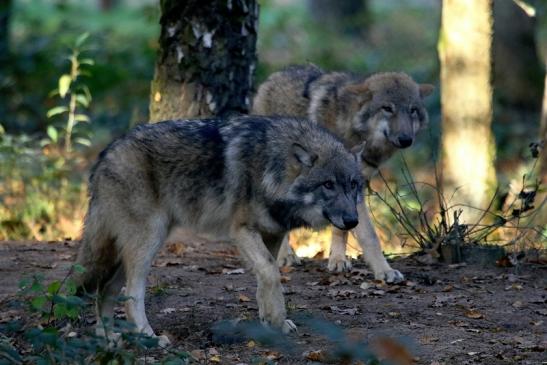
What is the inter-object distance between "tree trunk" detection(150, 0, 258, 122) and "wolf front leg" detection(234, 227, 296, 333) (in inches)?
115

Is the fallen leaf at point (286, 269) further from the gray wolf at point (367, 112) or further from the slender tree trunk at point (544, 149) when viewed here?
the slender tree trunk at point (544, 149)

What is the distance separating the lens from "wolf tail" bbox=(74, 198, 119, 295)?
6.03m

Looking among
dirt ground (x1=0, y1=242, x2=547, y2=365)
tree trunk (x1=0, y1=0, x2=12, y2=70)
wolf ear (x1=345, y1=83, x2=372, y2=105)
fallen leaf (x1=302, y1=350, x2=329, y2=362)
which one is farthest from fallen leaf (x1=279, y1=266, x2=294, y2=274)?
tree trunk (x1=0, y1=0, x2=12, y2=70)

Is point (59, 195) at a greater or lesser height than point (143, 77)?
lesser

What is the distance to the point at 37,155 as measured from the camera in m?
10.7

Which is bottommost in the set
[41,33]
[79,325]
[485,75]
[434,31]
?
[79,325]


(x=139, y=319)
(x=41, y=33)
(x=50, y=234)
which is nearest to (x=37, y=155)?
(x=50, y=234)

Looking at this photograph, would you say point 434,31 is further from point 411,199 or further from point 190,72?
point 190,72

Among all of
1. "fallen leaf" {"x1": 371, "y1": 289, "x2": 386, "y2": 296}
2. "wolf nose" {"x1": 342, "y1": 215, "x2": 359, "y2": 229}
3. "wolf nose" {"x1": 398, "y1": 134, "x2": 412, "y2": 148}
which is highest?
"wolf nose" {"x1": 398, "y1": 134, "x2": 412, "y2": 148}

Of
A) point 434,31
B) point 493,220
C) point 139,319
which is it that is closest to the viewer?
point 139,319

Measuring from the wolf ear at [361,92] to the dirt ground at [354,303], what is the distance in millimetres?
1511

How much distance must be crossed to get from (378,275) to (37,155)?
16.5ft

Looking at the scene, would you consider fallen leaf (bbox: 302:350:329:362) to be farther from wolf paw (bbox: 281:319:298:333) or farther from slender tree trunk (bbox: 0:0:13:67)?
slender tree trunk (bbox: 0:0:13:67)

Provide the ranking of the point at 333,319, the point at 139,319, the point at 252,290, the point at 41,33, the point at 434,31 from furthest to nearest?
the point at 434,31 → the point at 41,33 → the point at 252,290 → the point at 333,319 → the point at 139,319
